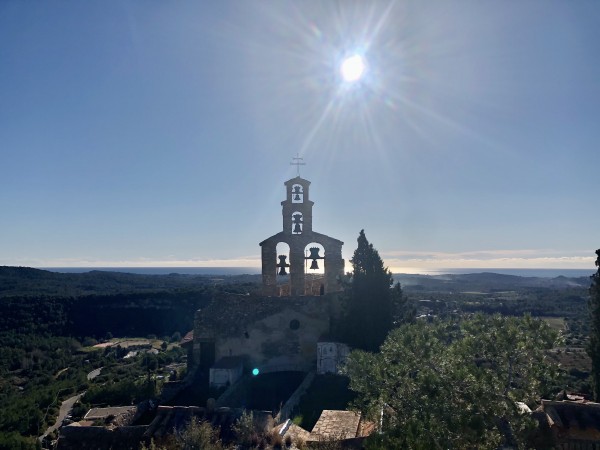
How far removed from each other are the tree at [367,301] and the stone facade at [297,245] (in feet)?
5.68

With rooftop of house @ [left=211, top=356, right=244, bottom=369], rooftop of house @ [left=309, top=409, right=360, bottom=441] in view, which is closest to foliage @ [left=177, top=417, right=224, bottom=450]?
rooftop of house @ [left=309, top=409, right=360, bottom=441]

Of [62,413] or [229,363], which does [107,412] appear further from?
[62,413]

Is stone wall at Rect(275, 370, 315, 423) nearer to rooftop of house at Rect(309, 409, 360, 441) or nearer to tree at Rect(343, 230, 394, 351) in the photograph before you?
rooftop of house at Rect(309, 409, 360, 441)

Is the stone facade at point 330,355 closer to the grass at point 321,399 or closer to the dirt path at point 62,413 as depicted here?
the grass at point 321,399

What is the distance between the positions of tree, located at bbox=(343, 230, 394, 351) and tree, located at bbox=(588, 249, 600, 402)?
24.9 ft

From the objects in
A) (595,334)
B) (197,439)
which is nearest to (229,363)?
(197,439)

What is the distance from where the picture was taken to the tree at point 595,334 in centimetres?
1579

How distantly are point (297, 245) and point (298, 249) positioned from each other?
0.66 ft

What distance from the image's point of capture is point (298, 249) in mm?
23156

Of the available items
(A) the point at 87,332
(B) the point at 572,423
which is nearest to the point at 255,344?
(B) the point at 572,423

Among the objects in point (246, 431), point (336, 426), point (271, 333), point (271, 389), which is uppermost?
point (271, 333)

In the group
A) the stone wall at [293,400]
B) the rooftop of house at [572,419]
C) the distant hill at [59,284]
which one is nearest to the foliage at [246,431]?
the stone wall at [293,400]

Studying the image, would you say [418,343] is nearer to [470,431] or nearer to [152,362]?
[470,431]

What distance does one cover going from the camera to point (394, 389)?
1068 centimetres
